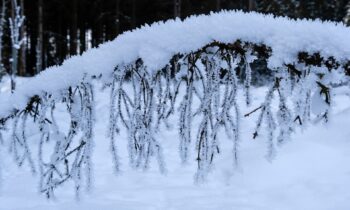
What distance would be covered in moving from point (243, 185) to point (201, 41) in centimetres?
488

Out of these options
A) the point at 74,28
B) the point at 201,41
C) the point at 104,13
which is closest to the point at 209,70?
the point at 201,41

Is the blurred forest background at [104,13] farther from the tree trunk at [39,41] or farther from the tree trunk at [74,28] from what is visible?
the tree trunk at [39,41]

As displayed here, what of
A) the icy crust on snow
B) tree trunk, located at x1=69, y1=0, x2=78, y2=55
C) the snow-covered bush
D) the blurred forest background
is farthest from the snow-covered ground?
tree trunk, located at x1=69, y1=0, x2=78, y2=55

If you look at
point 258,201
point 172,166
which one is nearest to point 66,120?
point 172,166

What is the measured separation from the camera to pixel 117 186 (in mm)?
6988

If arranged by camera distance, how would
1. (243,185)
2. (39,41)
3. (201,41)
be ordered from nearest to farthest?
(201,41), (243,185), (39,41)

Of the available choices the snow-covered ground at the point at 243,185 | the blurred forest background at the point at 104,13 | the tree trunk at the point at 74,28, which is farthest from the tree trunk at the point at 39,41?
the snow-covered ground at the point at 243,185

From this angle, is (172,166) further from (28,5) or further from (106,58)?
(28,5)

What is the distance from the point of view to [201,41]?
7.10ft

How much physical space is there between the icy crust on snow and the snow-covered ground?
3.32m

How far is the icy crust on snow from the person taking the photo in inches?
80.7

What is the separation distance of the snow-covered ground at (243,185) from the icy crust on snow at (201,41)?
131 inches

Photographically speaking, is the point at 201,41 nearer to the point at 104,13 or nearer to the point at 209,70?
the point at 209,70

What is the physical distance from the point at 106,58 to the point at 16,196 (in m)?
5.03
